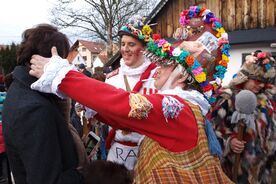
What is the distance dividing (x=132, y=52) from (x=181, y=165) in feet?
5.64

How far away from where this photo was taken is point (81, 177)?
1704mm

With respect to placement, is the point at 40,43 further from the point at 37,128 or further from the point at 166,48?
the point at 166,48

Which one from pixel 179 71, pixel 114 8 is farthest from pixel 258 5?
pixel 114 8

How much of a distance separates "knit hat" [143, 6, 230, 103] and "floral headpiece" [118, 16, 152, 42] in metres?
0.37

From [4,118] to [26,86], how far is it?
7.8 inches

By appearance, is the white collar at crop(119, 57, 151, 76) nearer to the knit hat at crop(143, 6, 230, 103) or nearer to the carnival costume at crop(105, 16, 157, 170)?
the carnival costume at crop(105, 16, 157, 170)

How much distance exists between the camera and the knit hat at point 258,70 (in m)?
3.40

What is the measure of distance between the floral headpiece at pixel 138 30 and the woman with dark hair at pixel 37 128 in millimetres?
1468

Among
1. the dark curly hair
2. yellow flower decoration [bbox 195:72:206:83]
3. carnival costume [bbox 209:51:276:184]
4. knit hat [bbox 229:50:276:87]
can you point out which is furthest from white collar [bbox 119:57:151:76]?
the dark curly hair

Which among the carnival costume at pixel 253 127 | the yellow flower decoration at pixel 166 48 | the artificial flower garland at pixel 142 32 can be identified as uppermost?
the artificial flower garland at pixel 142 32

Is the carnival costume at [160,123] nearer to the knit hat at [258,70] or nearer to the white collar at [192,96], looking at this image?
the white collar at [192,96]

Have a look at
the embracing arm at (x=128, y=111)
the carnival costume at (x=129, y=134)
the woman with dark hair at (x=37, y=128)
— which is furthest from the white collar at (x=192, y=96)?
the carnival costume at (x=129, y=134)

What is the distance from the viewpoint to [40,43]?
170 centimetres

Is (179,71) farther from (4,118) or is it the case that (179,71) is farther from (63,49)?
(4,118)
